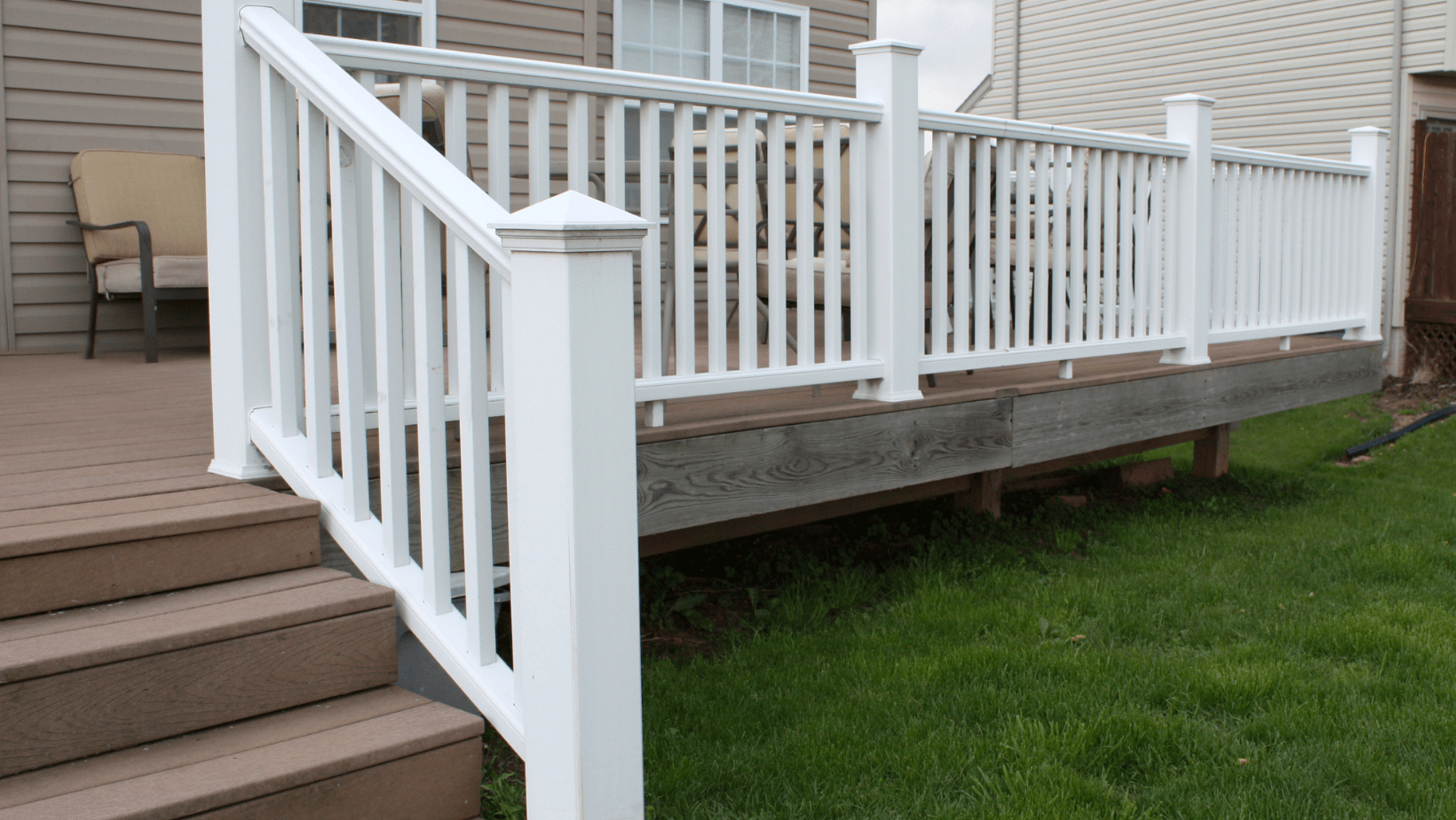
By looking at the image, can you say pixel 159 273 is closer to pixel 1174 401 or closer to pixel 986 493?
pixel 986 493

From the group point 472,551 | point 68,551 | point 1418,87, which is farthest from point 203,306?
point 1418,87

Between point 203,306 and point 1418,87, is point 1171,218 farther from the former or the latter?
point 1418,87

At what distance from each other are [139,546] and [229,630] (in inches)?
11.0

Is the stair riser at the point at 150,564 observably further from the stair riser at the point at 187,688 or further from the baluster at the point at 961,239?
the baluster at the point at 961,239

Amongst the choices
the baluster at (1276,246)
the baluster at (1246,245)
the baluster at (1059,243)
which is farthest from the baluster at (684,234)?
the baluster at (1276,246)

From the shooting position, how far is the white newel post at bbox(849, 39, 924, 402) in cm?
325

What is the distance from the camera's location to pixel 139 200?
16.5 ft

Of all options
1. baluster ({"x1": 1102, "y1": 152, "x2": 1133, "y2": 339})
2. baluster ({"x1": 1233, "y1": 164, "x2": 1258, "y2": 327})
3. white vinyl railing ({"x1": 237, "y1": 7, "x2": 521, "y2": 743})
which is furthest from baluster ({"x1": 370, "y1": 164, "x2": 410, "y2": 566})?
baluster ({"x1": 1233, "y1": 164, "x2": 1258, "y2": 327})

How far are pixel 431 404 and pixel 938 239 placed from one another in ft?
6.39

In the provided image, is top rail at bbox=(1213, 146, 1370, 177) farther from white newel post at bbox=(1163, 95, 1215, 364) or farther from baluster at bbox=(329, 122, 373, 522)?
baluster at bbox=(329, 122, 373, 522)

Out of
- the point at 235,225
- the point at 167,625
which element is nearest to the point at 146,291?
the point at 235,225

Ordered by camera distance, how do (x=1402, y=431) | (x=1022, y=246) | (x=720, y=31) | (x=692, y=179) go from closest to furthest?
(x=692, y=179)
(x=1022, y=246)
(x=720, y=31)
(x=1402, y=431)

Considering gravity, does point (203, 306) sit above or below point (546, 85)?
below

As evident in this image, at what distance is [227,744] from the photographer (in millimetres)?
1956
